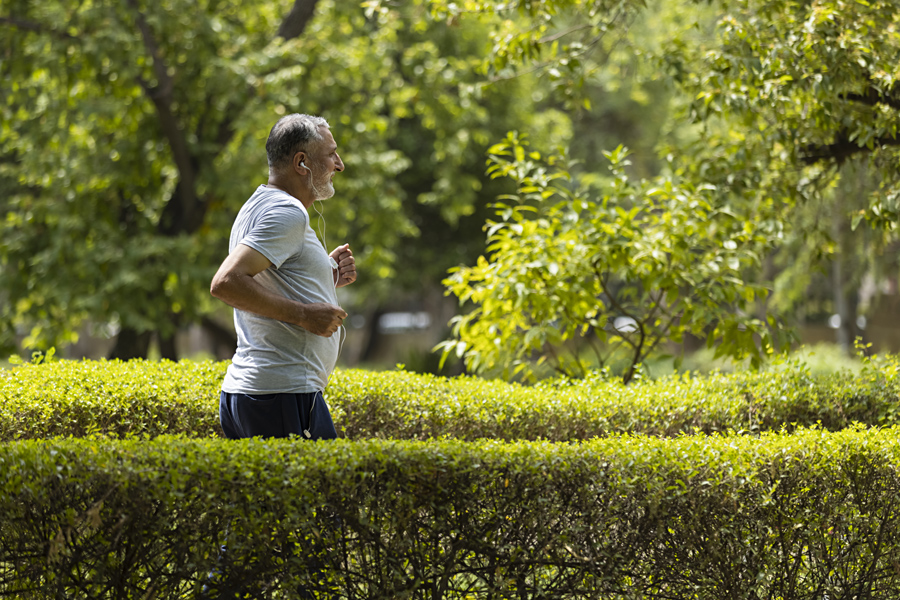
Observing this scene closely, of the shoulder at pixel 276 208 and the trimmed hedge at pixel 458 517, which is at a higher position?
the shoulder at pixel 276 208

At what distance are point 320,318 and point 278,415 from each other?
1.58ft

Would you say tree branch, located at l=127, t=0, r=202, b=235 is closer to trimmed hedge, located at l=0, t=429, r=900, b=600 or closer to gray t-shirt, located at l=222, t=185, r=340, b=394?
gray t-shirt, located at l=222, t=185, r=340, b=394

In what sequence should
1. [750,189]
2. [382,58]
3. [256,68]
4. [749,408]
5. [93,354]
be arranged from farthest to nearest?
1. [93,354]
2. [382,58]
3. [256,68]
4. [750,189]
5. [749,408]

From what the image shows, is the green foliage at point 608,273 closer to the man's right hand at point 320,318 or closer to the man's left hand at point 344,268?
the man's left hand at point 344,268

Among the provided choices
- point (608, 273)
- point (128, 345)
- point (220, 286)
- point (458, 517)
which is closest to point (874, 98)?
point (608, 273)

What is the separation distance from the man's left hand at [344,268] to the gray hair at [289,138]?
20.4 inches

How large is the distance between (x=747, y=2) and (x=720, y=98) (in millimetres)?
804

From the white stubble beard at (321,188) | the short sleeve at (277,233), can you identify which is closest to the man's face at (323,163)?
the white stubble beard at (321,188)

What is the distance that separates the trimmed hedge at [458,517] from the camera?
2.83m

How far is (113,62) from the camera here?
9.00 metres

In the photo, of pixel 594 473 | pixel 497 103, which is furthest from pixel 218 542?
pixel 497 103

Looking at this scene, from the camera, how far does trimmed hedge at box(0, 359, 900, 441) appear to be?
4359 millimetres

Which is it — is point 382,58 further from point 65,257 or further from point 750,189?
point 750,189

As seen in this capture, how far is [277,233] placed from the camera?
10.0ft
